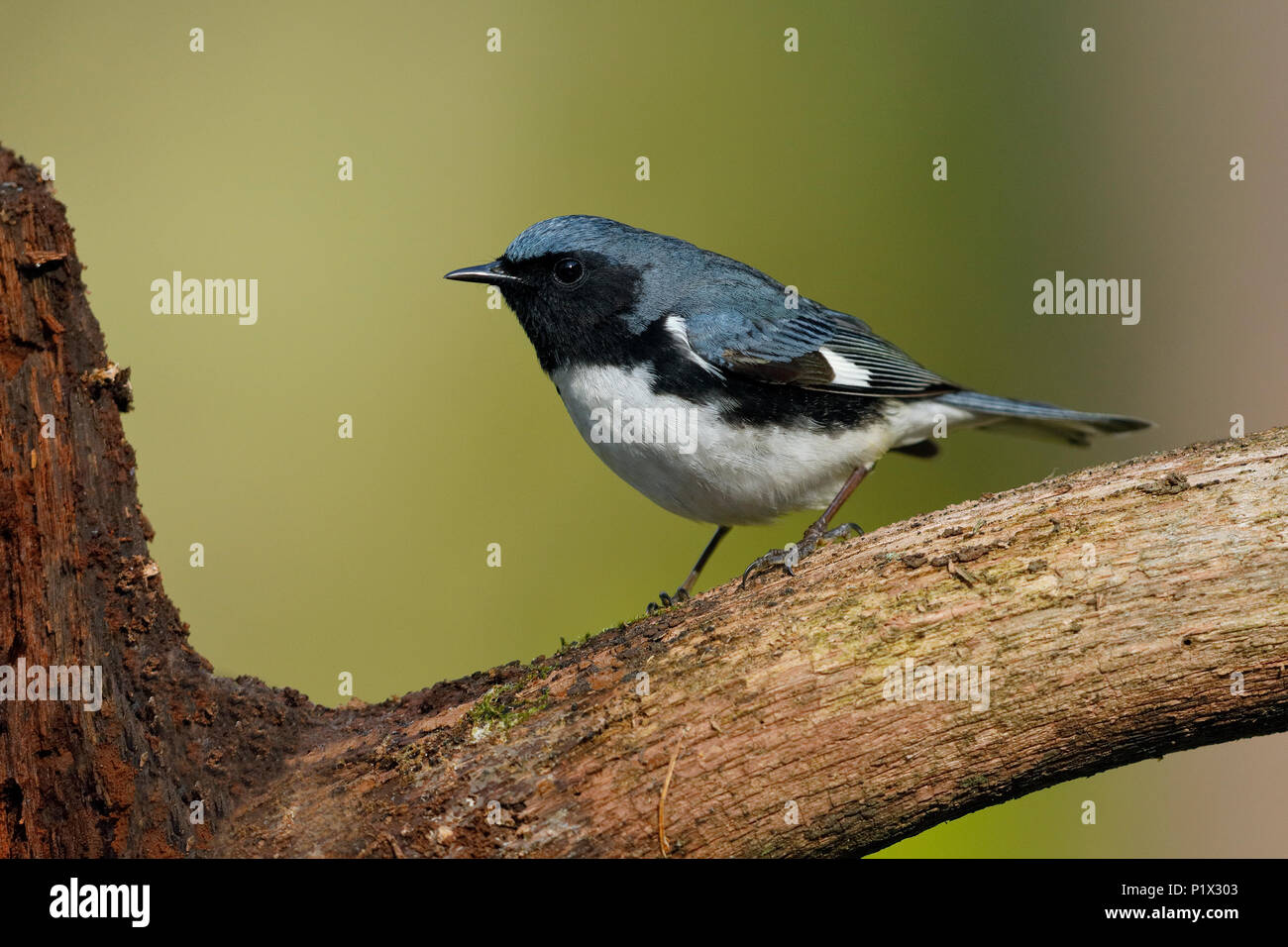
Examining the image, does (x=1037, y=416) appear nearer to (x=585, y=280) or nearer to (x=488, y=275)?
(x=585, y=280)

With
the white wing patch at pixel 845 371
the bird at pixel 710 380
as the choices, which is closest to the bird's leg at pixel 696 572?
the bird at pixel 710 380

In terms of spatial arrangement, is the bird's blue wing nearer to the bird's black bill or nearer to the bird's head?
the bird's head

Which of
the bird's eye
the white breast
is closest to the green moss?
the white breast

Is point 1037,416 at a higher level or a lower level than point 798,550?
higher

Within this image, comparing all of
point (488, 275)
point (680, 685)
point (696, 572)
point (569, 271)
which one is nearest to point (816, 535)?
point (696, 572)

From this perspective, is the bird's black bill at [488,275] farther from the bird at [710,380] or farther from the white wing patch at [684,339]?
the white wing patch at [684,339]

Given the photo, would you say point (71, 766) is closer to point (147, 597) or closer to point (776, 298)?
point (147, 597)

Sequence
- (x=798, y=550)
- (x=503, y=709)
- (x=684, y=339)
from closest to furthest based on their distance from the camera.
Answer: (x=503, y=709)
(x=798, y=550)
(x=684, y=339)
